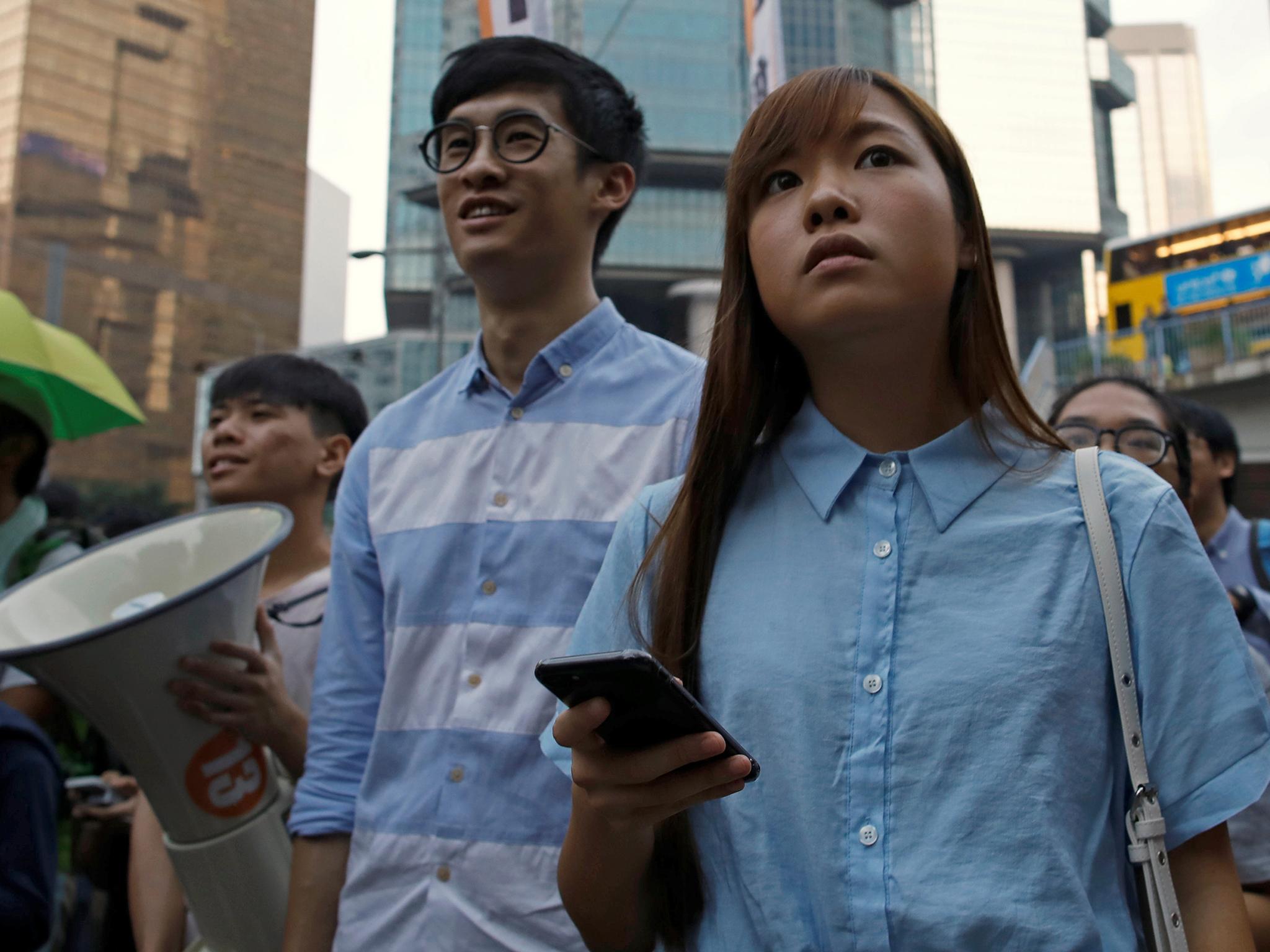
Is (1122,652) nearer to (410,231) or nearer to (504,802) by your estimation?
(504,802)

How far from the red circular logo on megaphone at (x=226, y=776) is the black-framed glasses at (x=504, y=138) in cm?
132

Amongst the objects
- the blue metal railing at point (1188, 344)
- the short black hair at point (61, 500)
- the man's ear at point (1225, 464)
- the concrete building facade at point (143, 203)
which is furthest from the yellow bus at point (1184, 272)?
the concrete building facade at point (143, 203)

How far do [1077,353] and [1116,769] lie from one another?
65.2 feet

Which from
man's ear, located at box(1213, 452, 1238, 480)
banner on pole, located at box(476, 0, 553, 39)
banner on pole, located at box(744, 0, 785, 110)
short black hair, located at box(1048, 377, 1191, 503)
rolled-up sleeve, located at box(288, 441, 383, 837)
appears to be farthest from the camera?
banner on pole, located at box(744, 0, 785, 110)

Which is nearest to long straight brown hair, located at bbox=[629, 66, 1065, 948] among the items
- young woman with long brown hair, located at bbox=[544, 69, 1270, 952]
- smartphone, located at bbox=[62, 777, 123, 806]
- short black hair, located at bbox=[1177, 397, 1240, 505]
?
young woman with long brown hair, located at bbox=[544, 69, 1270, 952]

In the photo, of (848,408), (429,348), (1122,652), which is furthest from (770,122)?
(429,348)

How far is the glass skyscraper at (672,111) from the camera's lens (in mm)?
55594

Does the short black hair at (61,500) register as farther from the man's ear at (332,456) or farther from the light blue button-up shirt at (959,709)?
the light blue button-up shirt at (959,709)

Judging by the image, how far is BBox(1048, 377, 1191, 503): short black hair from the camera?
320 centimetres

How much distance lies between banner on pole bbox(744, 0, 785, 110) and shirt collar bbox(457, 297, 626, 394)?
340cm

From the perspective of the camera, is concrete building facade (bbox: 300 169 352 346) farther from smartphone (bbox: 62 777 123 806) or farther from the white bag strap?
the white bag strap

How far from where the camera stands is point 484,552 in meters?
2.14

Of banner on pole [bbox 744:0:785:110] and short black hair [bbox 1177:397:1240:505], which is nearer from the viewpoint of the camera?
short black hair [bbox 1177:397:1240:505]

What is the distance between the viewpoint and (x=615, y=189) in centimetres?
257
